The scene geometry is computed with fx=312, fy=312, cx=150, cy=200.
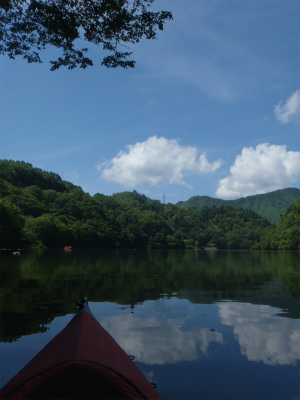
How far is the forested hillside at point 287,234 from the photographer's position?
5266 inches

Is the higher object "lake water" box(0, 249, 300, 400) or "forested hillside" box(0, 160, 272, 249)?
"forested hillside" box(0, 160, 272, 249)

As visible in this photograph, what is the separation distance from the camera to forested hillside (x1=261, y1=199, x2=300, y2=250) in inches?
5266

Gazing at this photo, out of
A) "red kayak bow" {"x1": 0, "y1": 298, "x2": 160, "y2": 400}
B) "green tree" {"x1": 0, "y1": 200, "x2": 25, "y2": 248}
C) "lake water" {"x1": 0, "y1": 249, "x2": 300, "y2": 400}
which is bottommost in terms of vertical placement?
"lake water" {"x1": 0, "y1": 249, "x2": 300, "y2": 400}

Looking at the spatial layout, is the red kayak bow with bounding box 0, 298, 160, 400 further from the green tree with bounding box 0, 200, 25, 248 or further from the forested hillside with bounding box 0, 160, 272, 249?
the forested hillside with bounding box 0, 160, 272, 249

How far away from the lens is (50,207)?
137000 millimetres

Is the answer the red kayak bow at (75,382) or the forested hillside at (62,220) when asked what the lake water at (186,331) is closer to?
the red kayak bow at (75,382)

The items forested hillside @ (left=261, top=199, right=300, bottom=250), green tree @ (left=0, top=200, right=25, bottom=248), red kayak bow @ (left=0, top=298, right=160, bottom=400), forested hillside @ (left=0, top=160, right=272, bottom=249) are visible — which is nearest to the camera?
red kayak bow @ (left=0, top=298, right=160, bottom=400)

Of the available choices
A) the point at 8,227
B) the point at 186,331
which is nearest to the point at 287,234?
the point at 8,227

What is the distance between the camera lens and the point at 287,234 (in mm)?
138875

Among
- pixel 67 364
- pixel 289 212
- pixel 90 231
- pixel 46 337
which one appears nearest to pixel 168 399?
pixel 67 364

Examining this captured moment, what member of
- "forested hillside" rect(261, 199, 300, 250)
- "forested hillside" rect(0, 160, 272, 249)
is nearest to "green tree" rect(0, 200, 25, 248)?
"forested hillside" rect(0, 160, 272, 249)

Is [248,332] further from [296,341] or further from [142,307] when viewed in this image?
[142,307]

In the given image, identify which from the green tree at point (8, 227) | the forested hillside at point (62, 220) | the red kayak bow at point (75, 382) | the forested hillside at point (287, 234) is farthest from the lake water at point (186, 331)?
the forested hillside at point (287, 234)

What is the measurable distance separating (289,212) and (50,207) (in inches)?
4603
